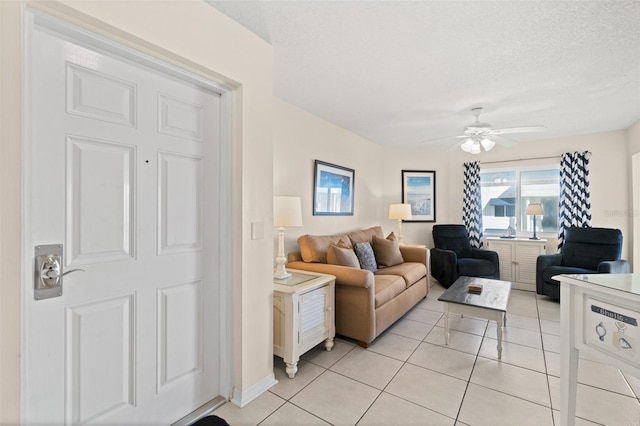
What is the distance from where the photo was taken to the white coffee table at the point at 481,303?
7.95 ft

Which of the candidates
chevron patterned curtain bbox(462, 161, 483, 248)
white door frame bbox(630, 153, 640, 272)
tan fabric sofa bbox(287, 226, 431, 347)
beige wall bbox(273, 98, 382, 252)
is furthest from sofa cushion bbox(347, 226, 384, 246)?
white door frame bbox(630, 153, 640, 272)

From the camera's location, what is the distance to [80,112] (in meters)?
1.32

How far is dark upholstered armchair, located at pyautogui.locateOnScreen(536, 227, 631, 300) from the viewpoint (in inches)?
147

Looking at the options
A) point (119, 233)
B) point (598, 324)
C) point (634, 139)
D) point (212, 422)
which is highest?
point (634, 139)

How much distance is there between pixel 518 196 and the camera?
16.4 ft

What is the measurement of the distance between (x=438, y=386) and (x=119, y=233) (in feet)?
7.30

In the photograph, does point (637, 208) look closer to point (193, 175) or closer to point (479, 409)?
point (479, 409)

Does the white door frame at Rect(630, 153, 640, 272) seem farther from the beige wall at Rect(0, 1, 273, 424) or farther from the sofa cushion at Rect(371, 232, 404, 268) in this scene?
the beige wall at Rect(0, 1, 273, 424)

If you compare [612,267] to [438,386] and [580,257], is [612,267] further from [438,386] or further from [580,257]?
[438,386]

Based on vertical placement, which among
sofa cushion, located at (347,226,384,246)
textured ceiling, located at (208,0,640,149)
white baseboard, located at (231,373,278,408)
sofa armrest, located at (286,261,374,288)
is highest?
textured ceiling, located at (208,0,640,149)

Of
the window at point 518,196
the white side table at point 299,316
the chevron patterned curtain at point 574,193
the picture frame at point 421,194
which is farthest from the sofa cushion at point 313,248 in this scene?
the chevron patterned curtain at point 574,193

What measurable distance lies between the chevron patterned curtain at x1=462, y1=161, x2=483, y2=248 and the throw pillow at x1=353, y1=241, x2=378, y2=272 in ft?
7.84

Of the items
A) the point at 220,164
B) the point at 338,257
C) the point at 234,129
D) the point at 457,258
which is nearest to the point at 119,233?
the point at 220,164

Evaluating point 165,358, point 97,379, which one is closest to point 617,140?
point 165,358
